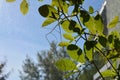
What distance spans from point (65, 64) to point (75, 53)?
3cm

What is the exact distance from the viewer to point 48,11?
2.52 ft

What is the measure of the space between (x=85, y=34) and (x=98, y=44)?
2.8 inches

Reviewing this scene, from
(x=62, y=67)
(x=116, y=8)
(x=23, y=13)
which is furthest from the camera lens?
(x=116, y=8)

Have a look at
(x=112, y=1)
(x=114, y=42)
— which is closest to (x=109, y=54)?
(x=114, y=42)

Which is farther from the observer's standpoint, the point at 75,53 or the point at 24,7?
the point at 24,7

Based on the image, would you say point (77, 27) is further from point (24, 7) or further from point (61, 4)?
point (24, 7)

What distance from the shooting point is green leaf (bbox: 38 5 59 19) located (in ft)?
2.50

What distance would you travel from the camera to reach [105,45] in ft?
2.66

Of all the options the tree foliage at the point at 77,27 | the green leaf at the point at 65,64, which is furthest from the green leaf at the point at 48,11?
the green leaf at the point at 65,64

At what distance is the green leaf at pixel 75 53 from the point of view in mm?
778

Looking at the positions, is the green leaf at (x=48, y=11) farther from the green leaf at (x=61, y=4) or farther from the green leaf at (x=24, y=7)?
the green leaf at (x=24, y=7)

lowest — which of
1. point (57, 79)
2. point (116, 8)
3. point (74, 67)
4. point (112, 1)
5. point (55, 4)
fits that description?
point (74, 67)

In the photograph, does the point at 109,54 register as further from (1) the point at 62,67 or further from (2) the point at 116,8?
(2) the point at 116,8

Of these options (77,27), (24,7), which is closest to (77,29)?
(77,27)
